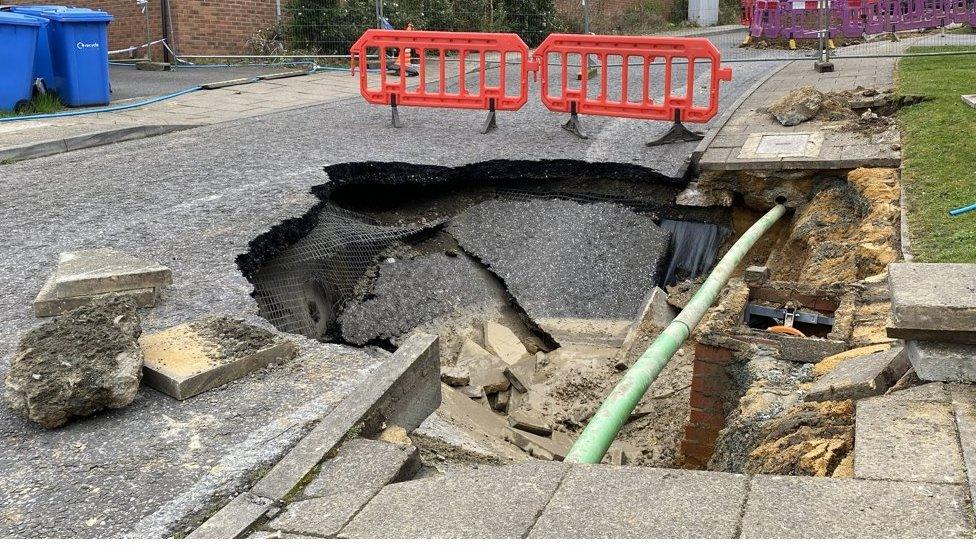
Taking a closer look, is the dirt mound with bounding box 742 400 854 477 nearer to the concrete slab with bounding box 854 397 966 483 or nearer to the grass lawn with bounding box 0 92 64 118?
the concrete slab with bounding box 854 397 966 483

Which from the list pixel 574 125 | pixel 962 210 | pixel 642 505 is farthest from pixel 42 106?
pixel 642 505

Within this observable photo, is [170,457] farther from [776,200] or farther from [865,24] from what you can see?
[865,24]

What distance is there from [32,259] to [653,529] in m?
4.22

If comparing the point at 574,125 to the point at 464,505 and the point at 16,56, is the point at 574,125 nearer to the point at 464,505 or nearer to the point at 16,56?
the point at 16,56

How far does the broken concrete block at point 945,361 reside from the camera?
289 cm

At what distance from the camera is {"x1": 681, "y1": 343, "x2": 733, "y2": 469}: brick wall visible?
4.36 metres

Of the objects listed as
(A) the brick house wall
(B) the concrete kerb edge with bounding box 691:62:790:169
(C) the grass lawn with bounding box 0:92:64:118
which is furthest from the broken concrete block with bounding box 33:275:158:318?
(A) the brick house wall

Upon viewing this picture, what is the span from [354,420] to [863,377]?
1.82 meters

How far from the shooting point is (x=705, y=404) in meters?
4.49

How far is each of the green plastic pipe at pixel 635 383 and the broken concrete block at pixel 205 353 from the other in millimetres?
1383

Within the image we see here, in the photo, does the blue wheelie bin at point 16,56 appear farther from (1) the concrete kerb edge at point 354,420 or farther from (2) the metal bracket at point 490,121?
(1) the concrete kerb edge at point 354,420

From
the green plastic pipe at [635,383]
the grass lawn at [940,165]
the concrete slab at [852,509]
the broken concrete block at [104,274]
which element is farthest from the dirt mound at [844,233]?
the broken concrete block at [104,274]

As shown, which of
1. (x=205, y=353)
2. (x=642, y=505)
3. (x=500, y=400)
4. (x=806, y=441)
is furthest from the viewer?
(x=500, y=400)

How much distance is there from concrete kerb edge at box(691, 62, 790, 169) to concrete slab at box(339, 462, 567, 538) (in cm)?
534
